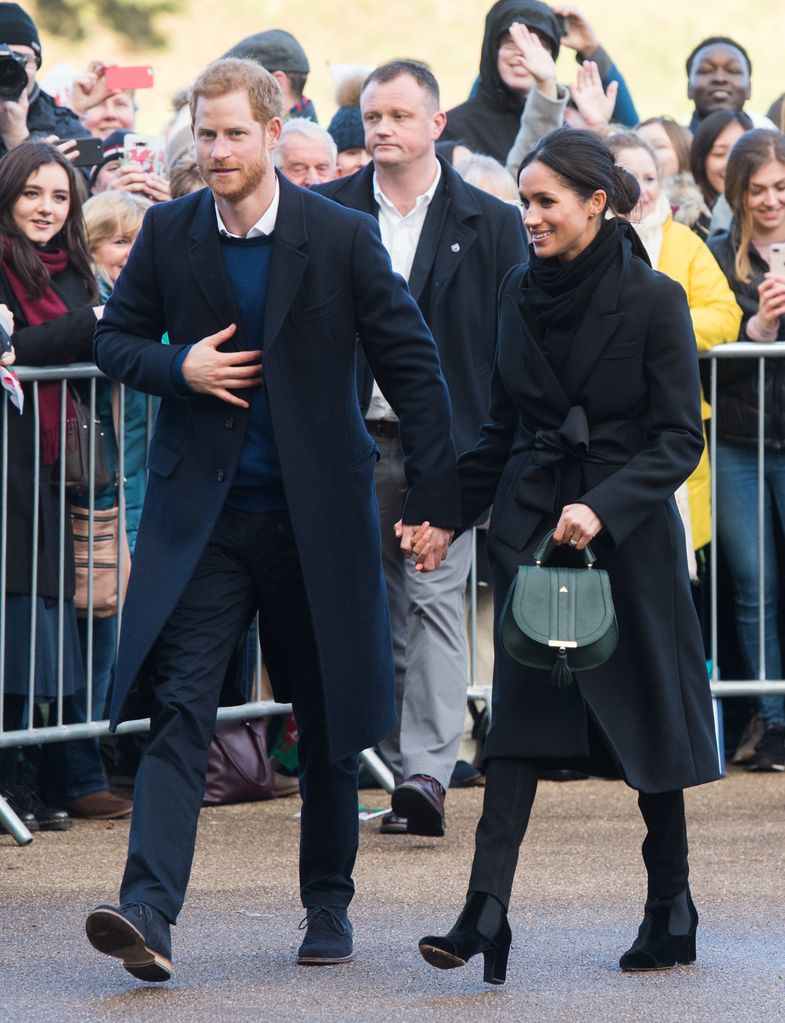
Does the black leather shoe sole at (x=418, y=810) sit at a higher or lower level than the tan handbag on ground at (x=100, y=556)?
lower

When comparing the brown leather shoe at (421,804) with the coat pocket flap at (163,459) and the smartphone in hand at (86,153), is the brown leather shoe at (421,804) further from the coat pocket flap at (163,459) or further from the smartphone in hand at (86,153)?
the smartphone in hand at (86,153)

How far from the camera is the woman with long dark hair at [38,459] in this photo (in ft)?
21.8

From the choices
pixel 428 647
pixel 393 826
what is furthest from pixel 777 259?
pixel 393 826

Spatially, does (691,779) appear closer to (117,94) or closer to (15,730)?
(15,730)

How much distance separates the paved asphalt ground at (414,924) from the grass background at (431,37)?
26.2m

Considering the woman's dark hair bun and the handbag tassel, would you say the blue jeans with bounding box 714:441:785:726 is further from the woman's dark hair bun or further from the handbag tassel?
the handbag tassel

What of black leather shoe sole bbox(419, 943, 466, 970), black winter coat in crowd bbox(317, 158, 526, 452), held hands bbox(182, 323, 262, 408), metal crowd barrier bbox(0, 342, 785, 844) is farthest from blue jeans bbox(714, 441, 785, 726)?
black leather shoe sole bbox(419, 943, 466, 970)

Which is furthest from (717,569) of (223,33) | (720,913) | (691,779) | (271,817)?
(223,33)

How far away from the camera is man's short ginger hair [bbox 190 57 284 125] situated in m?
4.79

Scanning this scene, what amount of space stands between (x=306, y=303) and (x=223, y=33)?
31.7m

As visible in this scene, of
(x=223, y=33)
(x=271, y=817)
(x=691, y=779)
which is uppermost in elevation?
(x=223, y=33)

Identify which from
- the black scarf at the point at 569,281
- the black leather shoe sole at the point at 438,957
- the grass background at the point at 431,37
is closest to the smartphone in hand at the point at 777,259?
the black scarf at the point at 569,281

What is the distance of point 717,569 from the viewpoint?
7922 mm

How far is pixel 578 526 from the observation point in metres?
4.62
